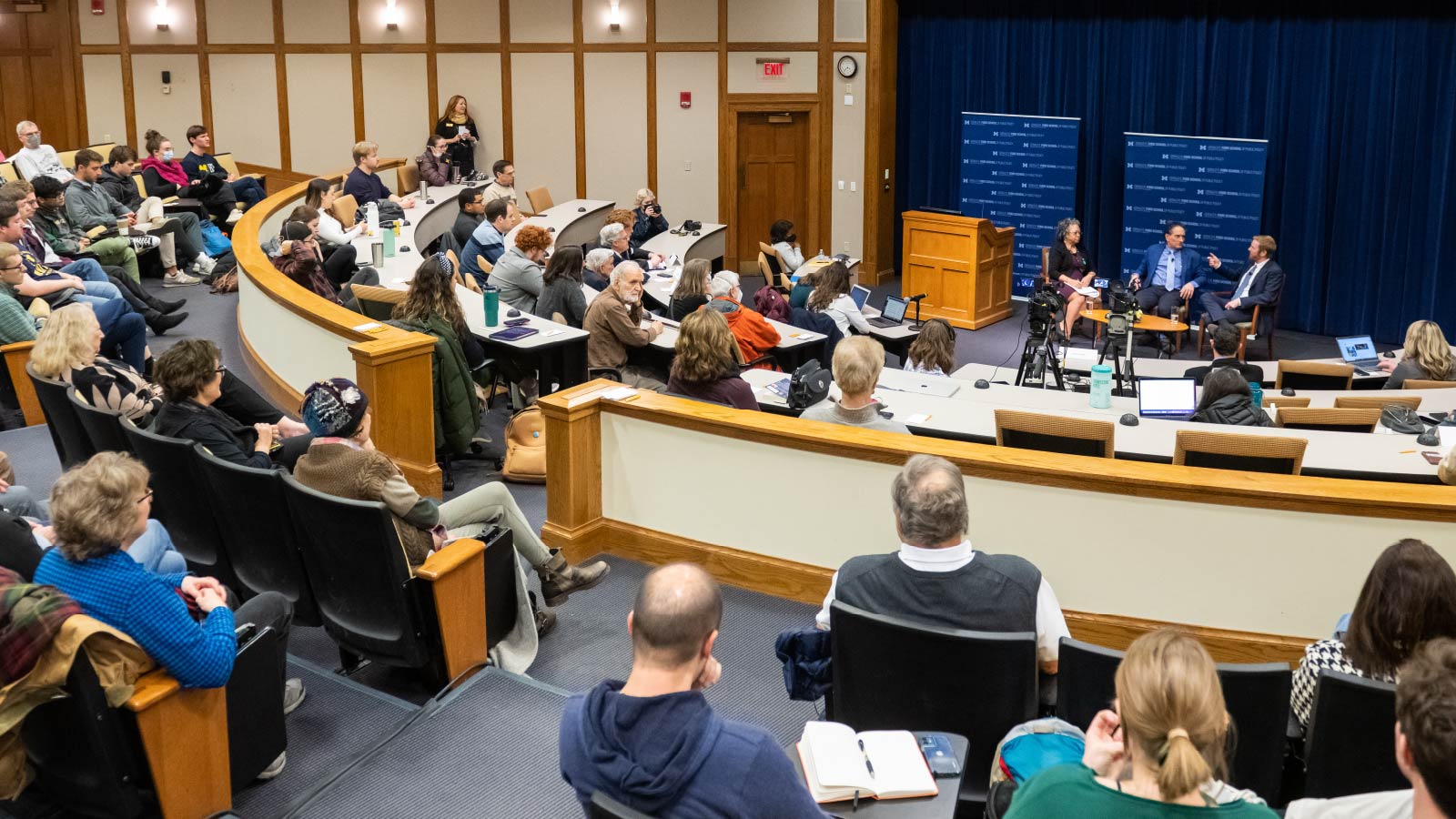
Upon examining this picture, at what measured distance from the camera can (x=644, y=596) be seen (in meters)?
2.33

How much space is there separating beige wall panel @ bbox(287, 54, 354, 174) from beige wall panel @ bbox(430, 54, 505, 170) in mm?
1257

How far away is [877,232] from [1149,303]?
10.8 feet

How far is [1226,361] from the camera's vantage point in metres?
7.63

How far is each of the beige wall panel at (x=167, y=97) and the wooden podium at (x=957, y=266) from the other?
919 centimetres

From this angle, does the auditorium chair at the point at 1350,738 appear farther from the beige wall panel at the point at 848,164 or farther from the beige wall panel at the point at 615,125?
the beige wall panel at the point at 615,125

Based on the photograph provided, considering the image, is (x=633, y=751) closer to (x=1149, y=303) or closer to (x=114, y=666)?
(x=114, y=666)

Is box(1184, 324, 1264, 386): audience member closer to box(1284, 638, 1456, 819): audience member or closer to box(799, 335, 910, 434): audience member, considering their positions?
box(799, 335, 910, 434): audience member

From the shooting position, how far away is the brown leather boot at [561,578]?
4695mm

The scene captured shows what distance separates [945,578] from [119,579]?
6.49 feet

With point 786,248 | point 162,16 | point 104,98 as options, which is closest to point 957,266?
point 786,248

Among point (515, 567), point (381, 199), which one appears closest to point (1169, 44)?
point (381, 199)

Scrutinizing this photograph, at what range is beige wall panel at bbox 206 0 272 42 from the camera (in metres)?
15.4

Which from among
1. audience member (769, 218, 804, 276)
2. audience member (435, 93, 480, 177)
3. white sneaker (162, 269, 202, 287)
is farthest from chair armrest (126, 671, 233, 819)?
audience member (435, 93, 480, 177)

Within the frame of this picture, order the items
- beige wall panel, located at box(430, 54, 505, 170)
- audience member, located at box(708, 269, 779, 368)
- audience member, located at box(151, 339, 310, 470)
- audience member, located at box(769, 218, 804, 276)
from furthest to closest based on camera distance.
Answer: beige wall panel, located at box(430, 54, 505, 170)
audience member, located at box(769, 218, 804, 276)
audience member, located at box(708, 269, 779, 368)
audience member, located at box(151, 339, 310, 470)
